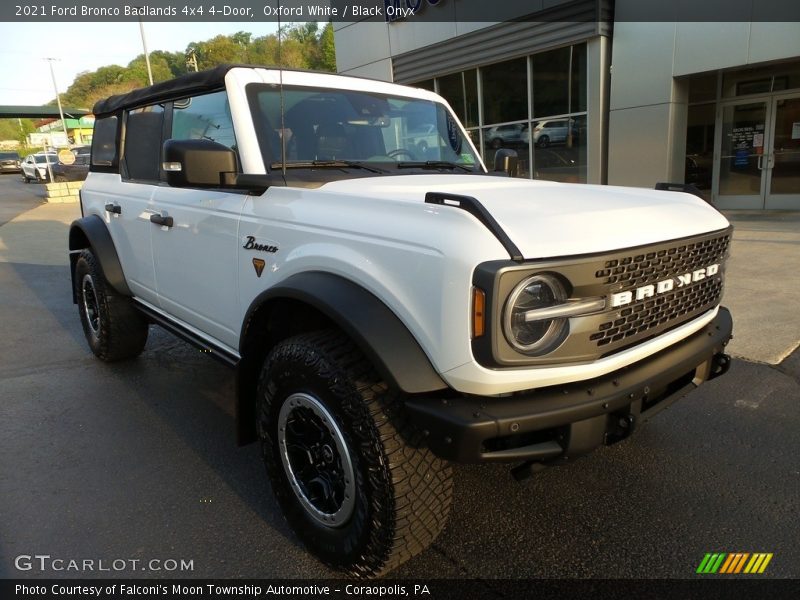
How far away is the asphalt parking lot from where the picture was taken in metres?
2.37

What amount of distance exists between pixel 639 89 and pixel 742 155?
2711 millimetres

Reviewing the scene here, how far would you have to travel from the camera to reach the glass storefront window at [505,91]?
13.5 m

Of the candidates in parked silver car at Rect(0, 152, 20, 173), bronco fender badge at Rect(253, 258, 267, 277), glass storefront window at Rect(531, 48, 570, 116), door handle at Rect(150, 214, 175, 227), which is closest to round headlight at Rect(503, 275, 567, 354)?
bronco fender badge at Rect(253, 258, 267, 277)

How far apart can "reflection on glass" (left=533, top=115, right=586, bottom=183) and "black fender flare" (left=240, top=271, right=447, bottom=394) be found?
1171 cm

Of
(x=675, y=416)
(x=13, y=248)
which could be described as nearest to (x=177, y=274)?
(x=675, y=416)

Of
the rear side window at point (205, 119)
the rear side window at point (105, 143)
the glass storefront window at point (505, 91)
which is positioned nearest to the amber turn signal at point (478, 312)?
the rear side window at point (205, 119)

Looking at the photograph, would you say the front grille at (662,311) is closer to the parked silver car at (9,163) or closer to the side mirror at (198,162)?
the side mirror at (198,162)

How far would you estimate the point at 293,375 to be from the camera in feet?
7.21

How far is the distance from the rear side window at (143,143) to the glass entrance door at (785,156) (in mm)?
11926

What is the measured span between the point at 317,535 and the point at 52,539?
4.03 ft

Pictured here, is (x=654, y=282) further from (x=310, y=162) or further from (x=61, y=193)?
(x=61, y=193)

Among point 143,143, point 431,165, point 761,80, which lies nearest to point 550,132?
point 761,80

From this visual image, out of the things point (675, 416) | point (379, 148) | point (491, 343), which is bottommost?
point (675, 416)

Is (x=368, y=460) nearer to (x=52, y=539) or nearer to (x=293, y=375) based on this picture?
(x=293, y=375)
